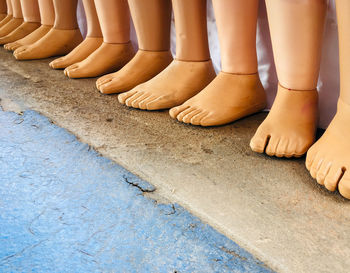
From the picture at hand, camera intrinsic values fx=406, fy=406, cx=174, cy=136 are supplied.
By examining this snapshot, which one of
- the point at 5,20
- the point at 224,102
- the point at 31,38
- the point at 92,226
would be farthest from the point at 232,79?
the point at 5,20

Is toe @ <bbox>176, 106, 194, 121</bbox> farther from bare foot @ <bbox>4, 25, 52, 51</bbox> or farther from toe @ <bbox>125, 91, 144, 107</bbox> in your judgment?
bare foot @ <bbox>4, 25, 52, 51</bbox>

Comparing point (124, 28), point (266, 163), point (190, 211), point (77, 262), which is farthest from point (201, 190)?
point (124, 28)

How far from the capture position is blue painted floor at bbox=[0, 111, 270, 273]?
0.67 metres

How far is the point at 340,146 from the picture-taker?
887 millimetres

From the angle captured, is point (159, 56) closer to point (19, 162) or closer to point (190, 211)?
point (19, 162)

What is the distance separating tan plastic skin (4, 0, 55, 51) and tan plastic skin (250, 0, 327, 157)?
59.3 inches

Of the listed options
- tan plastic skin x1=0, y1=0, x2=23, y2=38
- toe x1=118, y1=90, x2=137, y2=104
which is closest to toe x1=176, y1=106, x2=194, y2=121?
toe x1=118, y1=90, x2=137, y2=104

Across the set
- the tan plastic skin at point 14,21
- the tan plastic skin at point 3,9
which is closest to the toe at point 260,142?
the tan plastic skin at point 14,21

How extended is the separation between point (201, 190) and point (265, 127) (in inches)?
11.2

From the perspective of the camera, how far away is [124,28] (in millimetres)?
1688

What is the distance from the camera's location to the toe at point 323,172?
0.86m

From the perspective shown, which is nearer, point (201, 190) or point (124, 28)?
point (201, 190)

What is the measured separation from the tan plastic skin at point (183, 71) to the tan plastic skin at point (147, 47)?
119 mm

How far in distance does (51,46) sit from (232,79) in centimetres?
117
